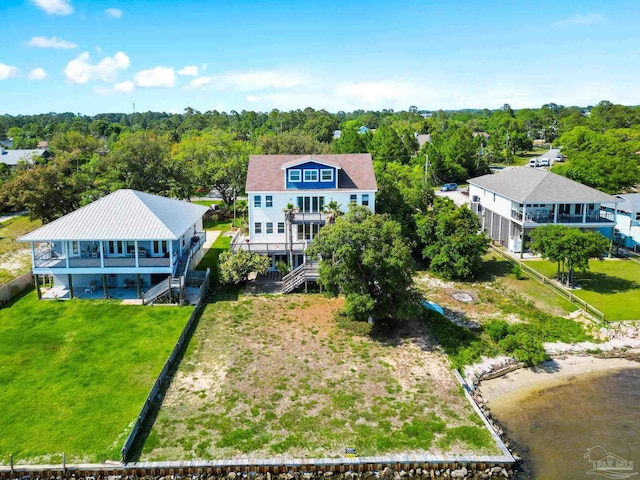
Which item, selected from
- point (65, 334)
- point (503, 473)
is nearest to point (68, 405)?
point (65, 334)

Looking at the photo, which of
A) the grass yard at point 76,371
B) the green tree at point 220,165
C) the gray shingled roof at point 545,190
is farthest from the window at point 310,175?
the green tree at point 220,165

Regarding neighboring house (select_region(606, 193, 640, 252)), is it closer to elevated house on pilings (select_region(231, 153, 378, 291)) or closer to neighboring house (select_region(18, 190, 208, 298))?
elevated house on pilings (select_region(231, 153, 378, 291))

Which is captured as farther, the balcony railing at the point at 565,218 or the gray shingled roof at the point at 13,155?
the gray shingled roof at the point at 13,155

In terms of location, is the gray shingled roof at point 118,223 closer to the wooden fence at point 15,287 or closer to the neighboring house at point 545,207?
the wooden fence at point 15,287

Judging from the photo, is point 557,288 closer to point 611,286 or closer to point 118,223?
point 611,286

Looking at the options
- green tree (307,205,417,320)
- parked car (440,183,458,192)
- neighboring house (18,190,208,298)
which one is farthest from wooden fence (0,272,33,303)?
parked car (440,183,458,192)

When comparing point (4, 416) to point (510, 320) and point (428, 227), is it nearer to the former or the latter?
point (510, 320)
